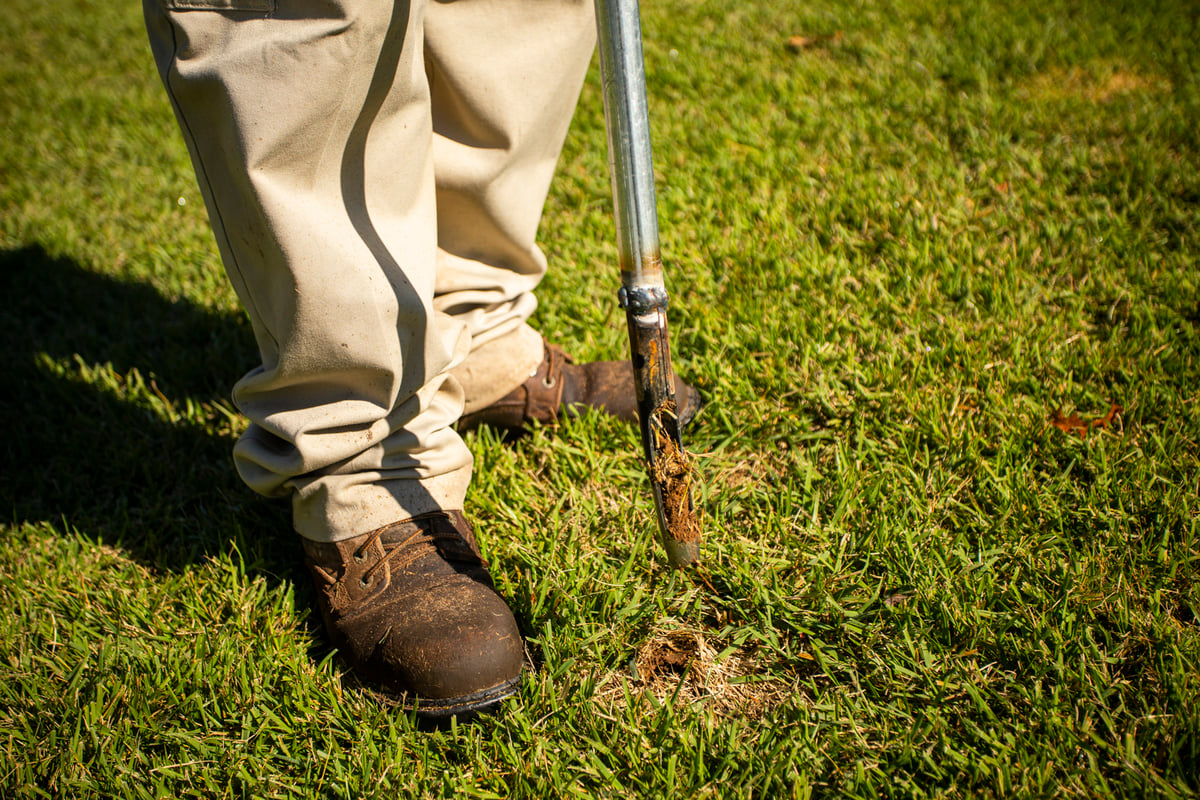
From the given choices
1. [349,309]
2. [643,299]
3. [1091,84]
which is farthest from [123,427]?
[1091,84]

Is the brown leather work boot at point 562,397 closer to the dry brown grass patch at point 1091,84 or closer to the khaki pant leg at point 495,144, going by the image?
the khaki pant leg at point 495,144

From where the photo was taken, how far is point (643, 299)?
1206mm

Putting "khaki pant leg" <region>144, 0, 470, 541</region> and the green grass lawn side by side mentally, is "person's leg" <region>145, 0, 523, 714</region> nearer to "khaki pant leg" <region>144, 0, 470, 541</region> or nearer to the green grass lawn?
"khaki pant leg" <region>144, 0, 470, 541</region>

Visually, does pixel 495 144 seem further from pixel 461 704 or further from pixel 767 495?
pixel 461 704

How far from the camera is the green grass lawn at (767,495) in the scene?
1.23 metres

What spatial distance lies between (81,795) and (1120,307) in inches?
99.3

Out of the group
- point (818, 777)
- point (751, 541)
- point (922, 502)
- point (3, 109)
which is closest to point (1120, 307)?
point (922, 502)

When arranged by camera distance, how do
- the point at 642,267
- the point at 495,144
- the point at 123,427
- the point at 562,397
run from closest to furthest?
1. the point at 642,267
2. the point at 495,144
3. the point at 562,397
4. the point at 123,427

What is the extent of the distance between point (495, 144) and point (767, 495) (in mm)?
944

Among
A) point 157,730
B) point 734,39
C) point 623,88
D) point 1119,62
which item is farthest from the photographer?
point 734,39

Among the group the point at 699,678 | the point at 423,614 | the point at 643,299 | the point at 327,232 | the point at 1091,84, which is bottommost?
the point at 699,678

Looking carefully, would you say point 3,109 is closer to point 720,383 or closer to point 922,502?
point 720,383

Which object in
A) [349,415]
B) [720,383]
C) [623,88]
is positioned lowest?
[720,383]

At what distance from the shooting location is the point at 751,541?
1.56m
